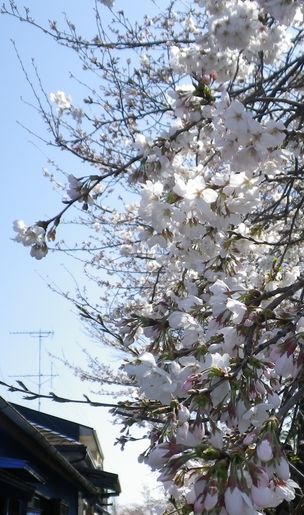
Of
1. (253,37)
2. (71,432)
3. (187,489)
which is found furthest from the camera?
(71,432)

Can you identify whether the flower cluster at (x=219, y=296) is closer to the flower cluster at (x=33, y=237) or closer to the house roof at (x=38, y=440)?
the flower cluster at (x=33, y=237)

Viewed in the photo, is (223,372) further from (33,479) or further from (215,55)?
(33,479)

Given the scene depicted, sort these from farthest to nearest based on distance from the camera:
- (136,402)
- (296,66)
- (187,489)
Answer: (296,66), (136,402), (187,489)

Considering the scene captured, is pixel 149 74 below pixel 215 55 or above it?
above

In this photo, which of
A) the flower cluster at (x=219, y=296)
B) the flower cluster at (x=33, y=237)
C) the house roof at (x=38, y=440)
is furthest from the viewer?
the house roof at (x=38, y=440)

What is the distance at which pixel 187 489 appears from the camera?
1.84 m

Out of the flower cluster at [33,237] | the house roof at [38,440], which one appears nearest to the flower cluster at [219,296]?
the flower cluster at [33,237]

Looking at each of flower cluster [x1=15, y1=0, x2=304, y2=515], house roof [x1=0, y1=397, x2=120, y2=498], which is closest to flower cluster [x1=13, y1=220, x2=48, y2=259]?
flower cluster [x1=15, y1=0, x2=304, y2=515]

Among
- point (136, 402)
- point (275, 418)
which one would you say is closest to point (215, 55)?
point (136, 402)

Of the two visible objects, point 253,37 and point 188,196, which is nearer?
point 188,196

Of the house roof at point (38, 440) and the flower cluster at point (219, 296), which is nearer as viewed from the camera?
the flower cluster at point (219, 296)

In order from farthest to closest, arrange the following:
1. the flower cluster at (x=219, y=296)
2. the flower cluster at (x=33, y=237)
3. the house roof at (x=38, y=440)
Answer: the house roof at (x=38, y=440)
the flower cluster at (x=33, y=237)
the flower cluster at (x=219, y=296)

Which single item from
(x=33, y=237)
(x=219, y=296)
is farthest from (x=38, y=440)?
(x=219, y=296)

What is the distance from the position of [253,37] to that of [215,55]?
10.9 inches
